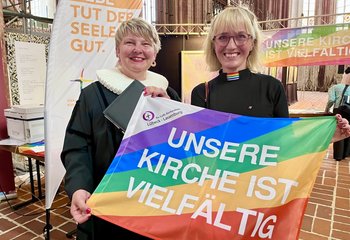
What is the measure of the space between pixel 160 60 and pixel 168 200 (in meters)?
6.63

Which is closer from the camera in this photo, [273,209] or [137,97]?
[273,209]

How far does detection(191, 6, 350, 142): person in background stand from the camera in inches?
48.7

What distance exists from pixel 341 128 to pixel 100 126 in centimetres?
89

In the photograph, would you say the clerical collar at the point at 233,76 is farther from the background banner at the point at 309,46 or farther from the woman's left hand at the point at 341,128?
the background banner at the point at 309,46

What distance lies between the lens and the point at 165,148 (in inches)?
42.2

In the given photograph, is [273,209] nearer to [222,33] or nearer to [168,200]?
[168,200]

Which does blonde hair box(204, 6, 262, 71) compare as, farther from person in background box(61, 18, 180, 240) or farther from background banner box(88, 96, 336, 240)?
background banner box(88, 96, 336, 240)

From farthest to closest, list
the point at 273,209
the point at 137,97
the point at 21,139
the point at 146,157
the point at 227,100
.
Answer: the point at 21,139 → the point at 227,100 → the point at 137,97 → the point at 146,157 → the point at 273,209

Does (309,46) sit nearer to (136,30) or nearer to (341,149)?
(341,149)

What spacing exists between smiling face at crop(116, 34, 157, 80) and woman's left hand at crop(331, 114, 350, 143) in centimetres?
78

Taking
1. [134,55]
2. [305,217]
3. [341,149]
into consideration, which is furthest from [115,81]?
[341,149]

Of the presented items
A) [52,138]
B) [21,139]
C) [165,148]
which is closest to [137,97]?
[165,148]

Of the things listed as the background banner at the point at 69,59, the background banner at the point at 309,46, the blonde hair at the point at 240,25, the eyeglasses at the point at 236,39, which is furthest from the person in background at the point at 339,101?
the eyeglasses at the point at 236,39

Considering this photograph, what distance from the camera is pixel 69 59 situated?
7.50 feet
